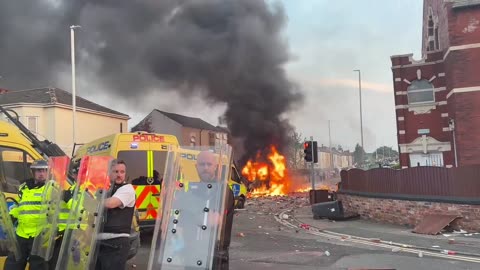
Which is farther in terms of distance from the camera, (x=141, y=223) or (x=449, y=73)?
(x=449, y=73)

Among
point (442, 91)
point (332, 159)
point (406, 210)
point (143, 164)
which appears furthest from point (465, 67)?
point (332, 159)

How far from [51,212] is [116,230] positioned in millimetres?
758

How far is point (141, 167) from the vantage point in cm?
904

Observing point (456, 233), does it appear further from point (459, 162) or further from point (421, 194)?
point (459, 162)

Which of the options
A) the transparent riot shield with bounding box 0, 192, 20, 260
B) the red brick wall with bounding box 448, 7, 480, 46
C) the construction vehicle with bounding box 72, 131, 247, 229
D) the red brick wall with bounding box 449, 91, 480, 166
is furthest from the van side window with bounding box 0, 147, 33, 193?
the red brick wall with bounding box 448, 7, 480, 46

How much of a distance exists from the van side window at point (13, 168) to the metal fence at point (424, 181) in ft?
28.7

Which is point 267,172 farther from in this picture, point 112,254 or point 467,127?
point 112,254

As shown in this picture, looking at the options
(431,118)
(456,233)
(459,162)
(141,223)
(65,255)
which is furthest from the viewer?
(431,118)

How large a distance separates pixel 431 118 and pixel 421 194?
14.4 m

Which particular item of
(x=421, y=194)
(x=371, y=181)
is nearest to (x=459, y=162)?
(x=371, y=181)

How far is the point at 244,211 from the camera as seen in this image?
17453mm

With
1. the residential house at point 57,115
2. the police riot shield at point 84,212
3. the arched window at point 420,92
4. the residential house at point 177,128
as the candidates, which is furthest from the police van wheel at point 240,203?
the residential house at point 177,128

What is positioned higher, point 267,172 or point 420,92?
point 420,92

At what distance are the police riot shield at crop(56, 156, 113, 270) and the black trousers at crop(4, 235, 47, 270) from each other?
0.19 meters
